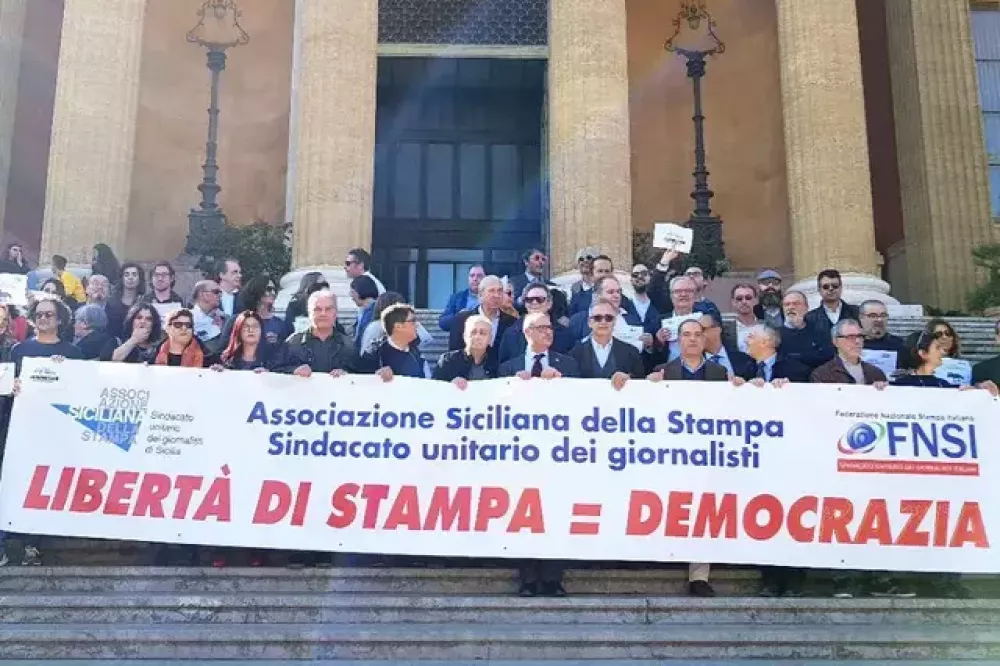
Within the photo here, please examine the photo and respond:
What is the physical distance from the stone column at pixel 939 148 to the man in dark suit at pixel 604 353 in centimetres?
1174

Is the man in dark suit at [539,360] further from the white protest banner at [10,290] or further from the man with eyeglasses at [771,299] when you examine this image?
the white protest banner at [10,290]

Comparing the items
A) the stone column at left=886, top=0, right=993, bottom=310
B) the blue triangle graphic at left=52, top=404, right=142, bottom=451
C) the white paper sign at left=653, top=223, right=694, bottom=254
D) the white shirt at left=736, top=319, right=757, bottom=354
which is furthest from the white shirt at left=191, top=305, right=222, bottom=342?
the stone column at left=886, top=0, right=993, bottom=310

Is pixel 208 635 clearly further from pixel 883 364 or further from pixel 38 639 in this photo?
pixel 883 364

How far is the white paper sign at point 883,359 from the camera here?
26.3 feet

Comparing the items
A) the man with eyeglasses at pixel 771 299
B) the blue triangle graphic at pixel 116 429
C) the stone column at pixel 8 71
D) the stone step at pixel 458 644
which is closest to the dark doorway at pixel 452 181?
the stone column at pixel 8 71

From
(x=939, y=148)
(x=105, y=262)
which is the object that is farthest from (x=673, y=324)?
(x=939, y=148)

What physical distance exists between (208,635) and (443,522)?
1.66 metres

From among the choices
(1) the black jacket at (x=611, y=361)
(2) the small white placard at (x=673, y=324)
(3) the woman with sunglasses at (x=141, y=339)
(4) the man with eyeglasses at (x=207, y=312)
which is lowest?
(1) the black jacket at (x=611, y=361)

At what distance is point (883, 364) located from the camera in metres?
8.05

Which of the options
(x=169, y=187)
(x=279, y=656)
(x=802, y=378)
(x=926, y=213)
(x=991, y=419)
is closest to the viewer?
(x=279, y=656)

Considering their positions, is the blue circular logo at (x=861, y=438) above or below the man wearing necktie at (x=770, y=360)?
below

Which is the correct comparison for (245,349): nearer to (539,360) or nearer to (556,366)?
(539,360)

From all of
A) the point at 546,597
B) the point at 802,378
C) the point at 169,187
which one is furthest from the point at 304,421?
the point at 169,187

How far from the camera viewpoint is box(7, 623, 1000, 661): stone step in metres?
5.99
